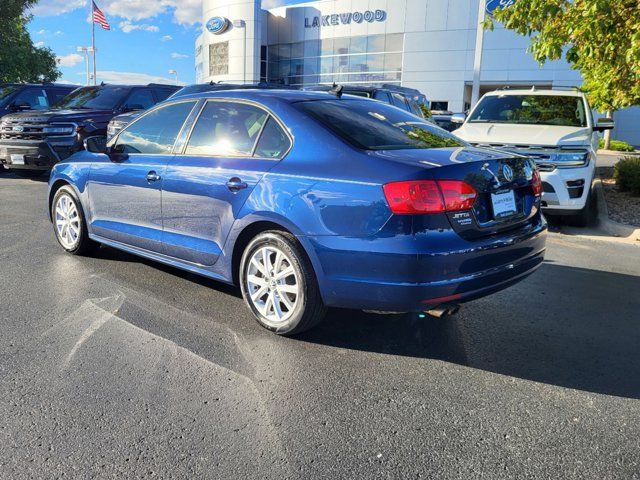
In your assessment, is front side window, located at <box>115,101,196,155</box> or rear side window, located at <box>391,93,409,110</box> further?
rear side window, located at <box>391,93,409,110</box>

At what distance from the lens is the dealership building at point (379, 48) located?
43.8 m

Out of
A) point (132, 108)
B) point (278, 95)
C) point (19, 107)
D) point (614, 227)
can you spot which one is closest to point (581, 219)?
point (614, 227)

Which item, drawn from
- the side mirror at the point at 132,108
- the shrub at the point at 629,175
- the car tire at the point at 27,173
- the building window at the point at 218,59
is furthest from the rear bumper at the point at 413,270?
the building window at the point at 218,59

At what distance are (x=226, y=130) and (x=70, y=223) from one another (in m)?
2.47

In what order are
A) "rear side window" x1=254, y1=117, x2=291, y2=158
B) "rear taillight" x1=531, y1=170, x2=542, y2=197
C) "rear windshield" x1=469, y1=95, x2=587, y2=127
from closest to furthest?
"rear side window" x1=254, y1=117, x2=291, y2=158, "rear taillight" x1=531, y1=170, x2=542, y2=197, "rear windshield" x1=469, y1=95, x2=587, y2=127

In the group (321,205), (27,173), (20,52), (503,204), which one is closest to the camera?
(321,205)

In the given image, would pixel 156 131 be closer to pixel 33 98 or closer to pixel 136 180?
pixel 136 180

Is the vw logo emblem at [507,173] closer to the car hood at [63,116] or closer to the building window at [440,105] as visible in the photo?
the car hood at [63,116]

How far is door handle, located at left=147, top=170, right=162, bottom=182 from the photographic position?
463 centimetres

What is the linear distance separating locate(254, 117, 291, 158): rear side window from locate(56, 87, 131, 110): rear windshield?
8882 mm

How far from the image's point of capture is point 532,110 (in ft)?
30.3

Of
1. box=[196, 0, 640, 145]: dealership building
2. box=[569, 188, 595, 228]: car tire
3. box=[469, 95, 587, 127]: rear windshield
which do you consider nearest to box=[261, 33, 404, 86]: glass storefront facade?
box=[196, 0, 640, 145]: dealership building

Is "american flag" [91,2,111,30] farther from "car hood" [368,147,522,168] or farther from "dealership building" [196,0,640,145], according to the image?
"car hood" [368,147,522,168]

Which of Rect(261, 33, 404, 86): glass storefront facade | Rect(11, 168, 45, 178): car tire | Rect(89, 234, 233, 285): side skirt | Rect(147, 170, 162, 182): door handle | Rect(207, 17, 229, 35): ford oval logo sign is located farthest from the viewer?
Rect(207, 17, 229, 35): ford oval logo sign
